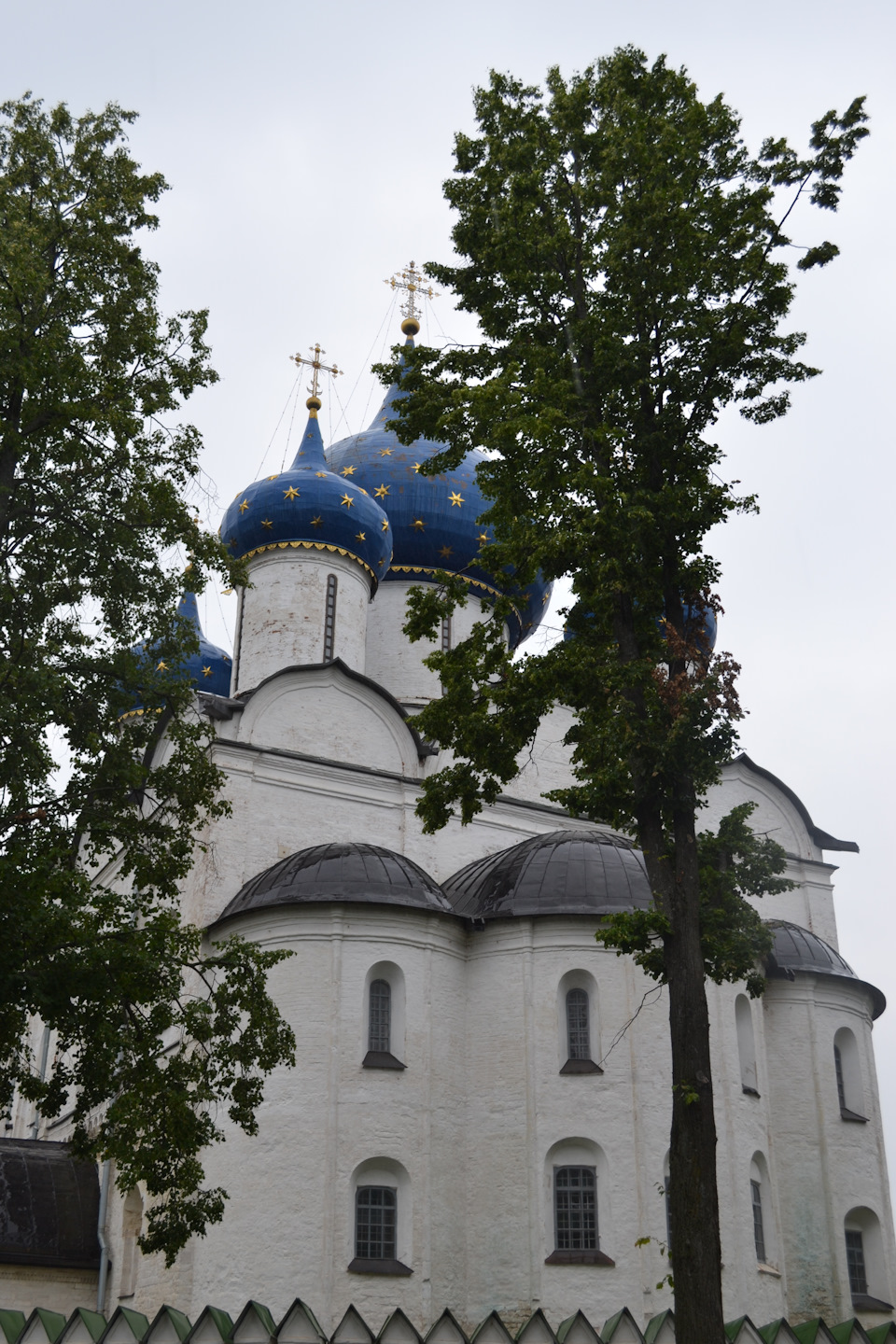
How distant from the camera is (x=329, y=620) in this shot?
2056 cm

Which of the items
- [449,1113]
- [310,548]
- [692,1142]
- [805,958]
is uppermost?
[310,548]

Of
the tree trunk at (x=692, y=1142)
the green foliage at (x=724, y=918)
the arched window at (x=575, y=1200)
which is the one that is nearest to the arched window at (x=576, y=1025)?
the arched window at (x=575, y=1200)

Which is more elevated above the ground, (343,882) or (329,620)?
(329,620)

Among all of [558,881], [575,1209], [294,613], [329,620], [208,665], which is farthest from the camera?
[208,665]

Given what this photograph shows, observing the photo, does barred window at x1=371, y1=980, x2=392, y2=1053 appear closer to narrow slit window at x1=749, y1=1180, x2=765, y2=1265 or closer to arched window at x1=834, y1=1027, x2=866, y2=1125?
narrow slit window at x1=749, y1=1180, x2=765, y2=1265

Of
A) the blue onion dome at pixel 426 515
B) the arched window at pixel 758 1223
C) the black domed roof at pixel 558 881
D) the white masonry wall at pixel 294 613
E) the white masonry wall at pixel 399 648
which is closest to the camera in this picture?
the arched window at pixel 758 1223

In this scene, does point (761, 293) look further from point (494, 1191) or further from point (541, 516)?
point (494, 1191)

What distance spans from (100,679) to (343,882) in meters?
6.14

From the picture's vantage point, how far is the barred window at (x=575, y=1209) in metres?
14.6

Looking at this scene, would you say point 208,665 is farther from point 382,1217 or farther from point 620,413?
point 620,413

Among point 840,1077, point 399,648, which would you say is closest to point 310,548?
point 399,648

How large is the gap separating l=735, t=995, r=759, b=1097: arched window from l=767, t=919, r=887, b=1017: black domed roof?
1073 millimetres

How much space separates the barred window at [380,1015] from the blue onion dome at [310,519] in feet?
24.5

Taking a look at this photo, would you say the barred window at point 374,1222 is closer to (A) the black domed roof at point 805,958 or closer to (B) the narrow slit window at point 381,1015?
(B) the narrow slit window at point 381,1015
